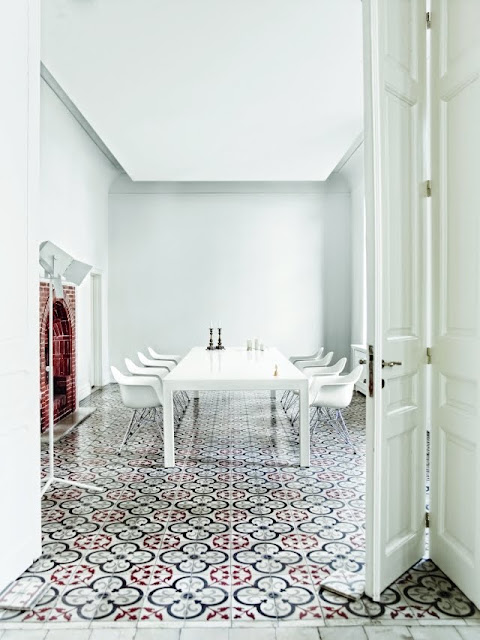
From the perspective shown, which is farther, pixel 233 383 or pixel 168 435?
pixel 233 383

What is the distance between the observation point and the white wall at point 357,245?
9727mm

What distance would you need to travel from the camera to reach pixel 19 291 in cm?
295

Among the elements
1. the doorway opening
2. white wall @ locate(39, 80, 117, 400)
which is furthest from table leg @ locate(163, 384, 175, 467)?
the doorway opening

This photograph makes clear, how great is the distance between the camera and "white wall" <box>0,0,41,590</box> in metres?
2.79

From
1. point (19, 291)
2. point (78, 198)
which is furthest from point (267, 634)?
point (78, 198)

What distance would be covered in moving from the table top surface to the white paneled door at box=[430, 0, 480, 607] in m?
2.20

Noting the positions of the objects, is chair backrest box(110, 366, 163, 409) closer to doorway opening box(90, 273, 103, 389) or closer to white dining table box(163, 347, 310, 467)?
white dining table box(163, 347, 310, 467)

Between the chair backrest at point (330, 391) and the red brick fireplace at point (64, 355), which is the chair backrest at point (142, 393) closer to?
the chair backrest at point (330, 391)

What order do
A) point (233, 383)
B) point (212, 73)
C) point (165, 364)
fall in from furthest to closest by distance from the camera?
point (165, 364), point (212, 73), point (233, 383)

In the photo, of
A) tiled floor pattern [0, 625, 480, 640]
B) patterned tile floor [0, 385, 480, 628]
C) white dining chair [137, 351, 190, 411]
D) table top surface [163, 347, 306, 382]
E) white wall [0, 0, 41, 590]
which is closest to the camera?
tiled floor pattern [0, 625, 480, 640]

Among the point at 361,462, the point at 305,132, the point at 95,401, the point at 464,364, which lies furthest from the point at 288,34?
the point at 95,401

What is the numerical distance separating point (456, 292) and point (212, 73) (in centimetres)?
377

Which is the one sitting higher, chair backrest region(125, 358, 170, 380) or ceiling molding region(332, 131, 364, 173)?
ceiling molding region(332, 131, 364, 173)

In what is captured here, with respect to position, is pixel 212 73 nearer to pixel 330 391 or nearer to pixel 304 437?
pixel 330 391
